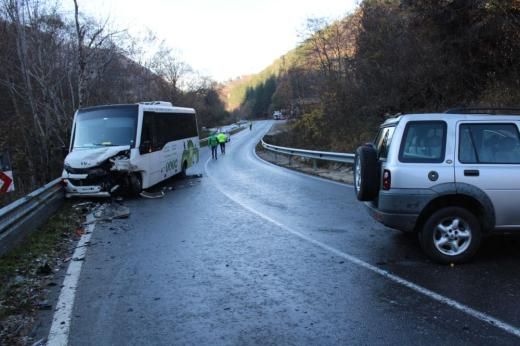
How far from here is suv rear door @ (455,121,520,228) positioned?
18.5ft

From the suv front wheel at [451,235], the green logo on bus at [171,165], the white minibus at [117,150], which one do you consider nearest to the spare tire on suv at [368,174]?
the suv front wheel at [451,235]

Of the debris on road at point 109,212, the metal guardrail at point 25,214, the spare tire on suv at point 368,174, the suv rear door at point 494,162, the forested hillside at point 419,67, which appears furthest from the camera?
the forested hillside at point 419,67

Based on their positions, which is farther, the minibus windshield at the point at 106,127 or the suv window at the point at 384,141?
the minibus windshield at the point at 106,127

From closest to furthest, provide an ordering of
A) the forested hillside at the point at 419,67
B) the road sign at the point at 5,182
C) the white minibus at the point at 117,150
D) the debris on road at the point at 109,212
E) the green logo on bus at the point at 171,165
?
the road sign at the point at 5,182
the debris on road at the point at 109,212
the white minibus at the point at 117,150
the green logo on bus at the point at 171,165
the forested hillside at the point at 419,67

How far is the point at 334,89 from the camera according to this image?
93.4 ft

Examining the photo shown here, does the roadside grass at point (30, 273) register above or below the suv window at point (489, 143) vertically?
below

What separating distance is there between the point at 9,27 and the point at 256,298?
1836cm

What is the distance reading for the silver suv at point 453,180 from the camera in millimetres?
5656

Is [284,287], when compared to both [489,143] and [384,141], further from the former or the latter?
[489,143]

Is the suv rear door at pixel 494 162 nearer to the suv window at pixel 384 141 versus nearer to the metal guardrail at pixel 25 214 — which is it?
the suv window at pixel 384 141

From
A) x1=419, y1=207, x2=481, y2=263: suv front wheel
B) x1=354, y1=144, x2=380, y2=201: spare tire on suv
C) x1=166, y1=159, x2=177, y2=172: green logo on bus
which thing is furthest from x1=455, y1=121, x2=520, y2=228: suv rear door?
x1=166, y1=159, x2=177, y2=172: green logo on bus

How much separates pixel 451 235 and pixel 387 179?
3.46 feet

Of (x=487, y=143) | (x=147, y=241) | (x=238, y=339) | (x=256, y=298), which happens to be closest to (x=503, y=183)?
(x=487, y=143)

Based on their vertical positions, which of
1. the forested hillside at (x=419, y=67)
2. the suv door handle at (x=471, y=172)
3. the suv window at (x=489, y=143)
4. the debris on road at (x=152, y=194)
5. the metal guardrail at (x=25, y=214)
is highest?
the forested hillside at (x=419, y=67)
